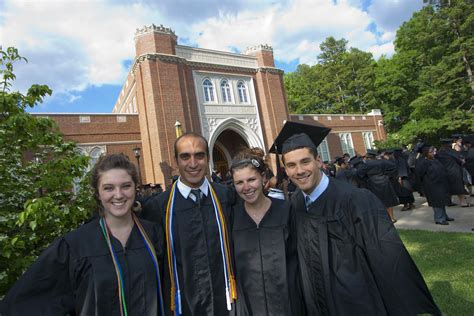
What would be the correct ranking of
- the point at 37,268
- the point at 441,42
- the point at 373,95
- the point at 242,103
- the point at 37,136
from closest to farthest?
the point at 37,268, the point at 37,136, the point at 242,103, the point at 441,42, the point at 373,95

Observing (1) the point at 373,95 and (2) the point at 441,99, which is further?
(1) the point at 373,95

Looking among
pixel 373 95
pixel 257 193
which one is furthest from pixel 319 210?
pixel 373 95

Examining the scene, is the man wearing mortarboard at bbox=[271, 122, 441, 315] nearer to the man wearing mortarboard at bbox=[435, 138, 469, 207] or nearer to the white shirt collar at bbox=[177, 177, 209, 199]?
the white shirt collar at bbox=[177, 177, 209, 199]

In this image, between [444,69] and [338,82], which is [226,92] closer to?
[444,69]

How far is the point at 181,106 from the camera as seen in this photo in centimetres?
1692

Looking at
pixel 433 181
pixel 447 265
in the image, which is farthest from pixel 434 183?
A: pixel 447 265

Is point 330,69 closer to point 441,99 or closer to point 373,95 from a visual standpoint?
point 373,95

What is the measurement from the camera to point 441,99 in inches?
899

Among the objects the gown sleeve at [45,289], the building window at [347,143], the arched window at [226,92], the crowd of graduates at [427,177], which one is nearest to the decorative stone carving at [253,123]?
the arched window at [226,92]

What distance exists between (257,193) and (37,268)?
150 cm

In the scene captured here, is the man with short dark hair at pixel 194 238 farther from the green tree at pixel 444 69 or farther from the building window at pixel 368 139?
the building window at pixel 368 139

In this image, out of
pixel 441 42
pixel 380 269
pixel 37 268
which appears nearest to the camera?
pixel 37 268

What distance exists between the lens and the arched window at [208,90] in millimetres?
18773

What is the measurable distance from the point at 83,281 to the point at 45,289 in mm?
206
